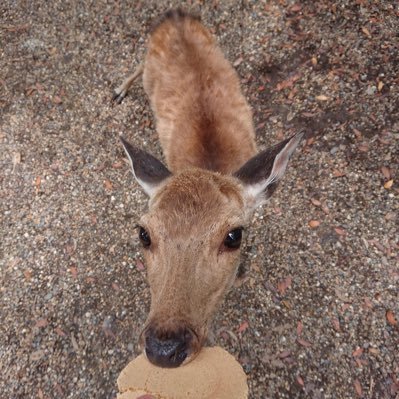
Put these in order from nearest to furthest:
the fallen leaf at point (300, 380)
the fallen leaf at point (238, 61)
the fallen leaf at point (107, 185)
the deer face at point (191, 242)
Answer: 1. the deer face at point (191, 242)
2. the fallen leaf at point (300, 380)
3. the fallen leaf at point (107, 185)
4. the fallen leaf at point (238, 61)

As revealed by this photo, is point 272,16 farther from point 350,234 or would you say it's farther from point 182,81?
point 350,234

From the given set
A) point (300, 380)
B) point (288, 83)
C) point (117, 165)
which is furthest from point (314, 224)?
point (117, 165)

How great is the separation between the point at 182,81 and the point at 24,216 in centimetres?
284

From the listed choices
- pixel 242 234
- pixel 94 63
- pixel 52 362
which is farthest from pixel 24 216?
pixel 242 234

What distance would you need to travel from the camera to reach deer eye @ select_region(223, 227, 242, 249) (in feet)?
10.6

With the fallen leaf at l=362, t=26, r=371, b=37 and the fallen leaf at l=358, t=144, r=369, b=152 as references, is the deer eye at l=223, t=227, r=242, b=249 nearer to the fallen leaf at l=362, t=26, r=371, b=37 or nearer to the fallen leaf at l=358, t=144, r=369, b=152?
the fallen leaf at l=358, t=144, r=369, b=152

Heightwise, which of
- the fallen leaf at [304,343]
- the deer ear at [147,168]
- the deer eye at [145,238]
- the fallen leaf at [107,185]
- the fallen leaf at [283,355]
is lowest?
the fallen leaf at [304,343]

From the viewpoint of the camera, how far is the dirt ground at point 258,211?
481cm

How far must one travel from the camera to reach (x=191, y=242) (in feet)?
9.99

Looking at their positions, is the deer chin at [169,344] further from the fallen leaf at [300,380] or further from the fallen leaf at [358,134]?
the fallen leaf at [358,134]

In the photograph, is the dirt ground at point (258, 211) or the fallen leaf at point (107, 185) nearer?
the dirt ground at point (258, 211)

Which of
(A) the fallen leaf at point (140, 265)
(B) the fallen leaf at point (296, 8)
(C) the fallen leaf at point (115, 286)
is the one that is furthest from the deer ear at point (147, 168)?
(B) the fallen leaf at point (296, 8)

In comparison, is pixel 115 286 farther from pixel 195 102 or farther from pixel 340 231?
pixel 340 231

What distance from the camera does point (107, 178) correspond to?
19.3ft
